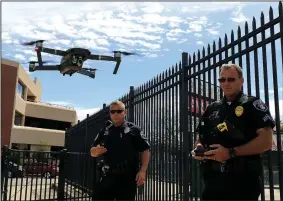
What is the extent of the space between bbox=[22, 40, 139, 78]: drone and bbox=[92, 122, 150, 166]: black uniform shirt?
663 inches

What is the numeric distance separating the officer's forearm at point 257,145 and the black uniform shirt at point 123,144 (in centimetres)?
184

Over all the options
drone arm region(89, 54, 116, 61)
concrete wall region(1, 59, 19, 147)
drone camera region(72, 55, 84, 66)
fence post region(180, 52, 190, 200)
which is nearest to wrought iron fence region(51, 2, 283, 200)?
fence post region(180, 52, 190, 200)

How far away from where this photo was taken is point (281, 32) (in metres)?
3.69

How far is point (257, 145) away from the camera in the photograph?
8.98 ft

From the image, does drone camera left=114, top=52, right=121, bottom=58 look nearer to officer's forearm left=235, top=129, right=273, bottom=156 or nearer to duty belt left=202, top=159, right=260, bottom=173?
duty belt left=202, top=159, right=260, bottom=173

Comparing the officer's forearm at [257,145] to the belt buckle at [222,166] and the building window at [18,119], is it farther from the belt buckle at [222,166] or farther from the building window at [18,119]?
the building window at [18,119]

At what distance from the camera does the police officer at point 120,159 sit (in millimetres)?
4238

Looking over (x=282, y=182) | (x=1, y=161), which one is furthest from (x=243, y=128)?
(x=1, y=161)

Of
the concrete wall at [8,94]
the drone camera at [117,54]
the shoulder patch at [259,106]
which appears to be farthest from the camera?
the concrete wall at [8,94]

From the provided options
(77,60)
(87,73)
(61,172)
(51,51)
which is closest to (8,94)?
(87,73)

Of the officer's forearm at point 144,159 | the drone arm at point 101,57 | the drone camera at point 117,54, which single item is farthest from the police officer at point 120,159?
the drone camera at point 117,54

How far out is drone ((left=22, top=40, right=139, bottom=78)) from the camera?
21016 mm

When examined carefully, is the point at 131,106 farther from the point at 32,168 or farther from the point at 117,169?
the point at 117,169

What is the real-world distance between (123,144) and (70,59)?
1736cm
